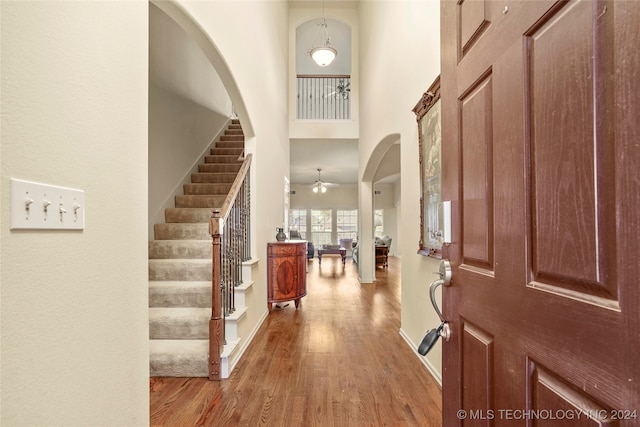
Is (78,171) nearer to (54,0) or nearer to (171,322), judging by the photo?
(54,0)

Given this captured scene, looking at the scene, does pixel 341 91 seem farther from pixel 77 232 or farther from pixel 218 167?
pixel 77 232

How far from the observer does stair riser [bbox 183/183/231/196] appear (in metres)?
4.46

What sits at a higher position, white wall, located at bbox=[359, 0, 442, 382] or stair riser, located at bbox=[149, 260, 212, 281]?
white wall, located at bbox=[359, 0, 442, 382]

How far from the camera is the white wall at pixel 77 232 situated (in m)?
0.79

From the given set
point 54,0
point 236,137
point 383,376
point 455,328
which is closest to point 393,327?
point 383,376

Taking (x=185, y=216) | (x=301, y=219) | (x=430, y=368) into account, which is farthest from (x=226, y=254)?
(x=301, y=219)

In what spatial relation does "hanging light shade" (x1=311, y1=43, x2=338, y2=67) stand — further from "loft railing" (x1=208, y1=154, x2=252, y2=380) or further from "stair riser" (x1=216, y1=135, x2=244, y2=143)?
"loft railing" (x1=208, y1=154, x2=252, y2=380)

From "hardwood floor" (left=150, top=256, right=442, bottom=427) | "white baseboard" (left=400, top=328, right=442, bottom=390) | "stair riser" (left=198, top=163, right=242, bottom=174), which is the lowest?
"hardwood floor" (left=150, top=256, right=442, bottom=427)

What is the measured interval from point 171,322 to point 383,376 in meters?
1.76

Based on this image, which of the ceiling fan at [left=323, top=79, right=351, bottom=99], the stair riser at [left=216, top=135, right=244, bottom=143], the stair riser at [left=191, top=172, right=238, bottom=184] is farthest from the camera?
the ceiling fan at [left=323, top=79, right=351, bottom=99]

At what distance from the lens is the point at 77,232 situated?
98cm

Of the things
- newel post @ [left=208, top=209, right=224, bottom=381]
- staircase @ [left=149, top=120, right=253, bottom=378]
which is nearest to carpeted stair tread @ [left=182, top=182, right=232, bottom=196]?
staircase @ [left=149, top=120, right=253, bottom=378]

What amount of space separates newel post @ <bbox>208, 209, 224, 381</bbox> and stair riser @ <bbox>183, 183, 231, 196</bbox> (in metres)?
2.23

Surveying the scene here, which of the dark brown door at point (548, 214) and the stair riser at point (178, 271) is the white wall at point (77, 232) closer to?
the dark brown door at point (548, 214)
